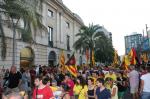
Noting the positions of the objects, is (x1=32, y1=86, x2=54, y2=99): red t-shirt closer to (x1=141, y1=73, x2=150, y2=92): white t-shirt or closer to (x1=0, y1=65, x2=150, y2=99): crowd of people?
(x1=0, y1=65, x2=150, y2=99): crowd of people

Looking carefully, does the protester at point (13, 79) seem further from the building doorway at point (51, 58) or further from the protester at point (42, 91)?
the building doorway at point (51, 58)

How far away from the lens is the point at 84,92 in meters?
9.54

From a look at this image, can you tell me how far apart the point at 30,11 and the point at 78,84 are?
6.27 m

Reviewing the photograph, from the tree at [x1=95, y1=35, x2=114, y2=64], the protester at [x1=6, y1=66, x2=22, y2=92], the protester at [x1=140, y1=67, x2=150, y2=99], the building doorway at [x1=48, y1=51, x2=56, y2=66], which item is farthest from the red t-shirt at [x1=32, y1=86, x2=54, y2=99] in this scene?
the tree at [x1=95, y1=35, x2=114, y2=64]

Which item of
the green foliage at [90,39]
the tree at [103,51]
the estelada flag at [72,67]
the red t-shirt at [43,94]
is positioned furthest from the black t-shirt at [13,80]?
the tree at [103,51]

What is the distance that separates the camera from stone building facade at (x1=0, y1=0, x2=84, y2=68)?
90.3ft

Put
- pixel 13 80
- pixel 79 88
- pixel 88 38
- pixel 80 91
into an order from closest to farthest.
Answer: pixel 80 91 → pixel 79 88 → pixel 13 80 → pixel 88 38

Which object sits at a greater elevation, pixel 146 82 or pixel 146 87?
pixel 146 82

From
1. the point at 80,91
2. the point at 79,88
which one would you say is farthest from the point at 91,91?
the point at 79,88

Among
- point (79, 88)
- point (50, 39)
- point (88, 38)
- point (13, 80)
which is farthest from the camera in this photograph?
point (88, 38)

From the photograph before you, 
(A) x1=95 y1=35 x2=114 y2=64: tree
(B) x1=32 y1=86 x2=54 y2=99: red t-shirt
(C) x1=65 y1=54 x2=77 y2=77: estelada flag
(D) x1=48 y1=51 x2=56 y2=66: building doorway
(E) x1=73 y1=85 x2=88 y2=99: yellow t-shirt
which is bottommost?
(E) x1=73 y1=85 x2=88 y2=99: yellow t-shirt

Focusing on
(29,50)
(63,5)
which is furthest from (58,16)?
(29,50)

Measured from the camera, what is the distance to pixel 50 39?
3875cm

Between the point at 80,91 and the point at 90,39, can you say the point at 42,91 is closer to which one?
the point at 80,91
